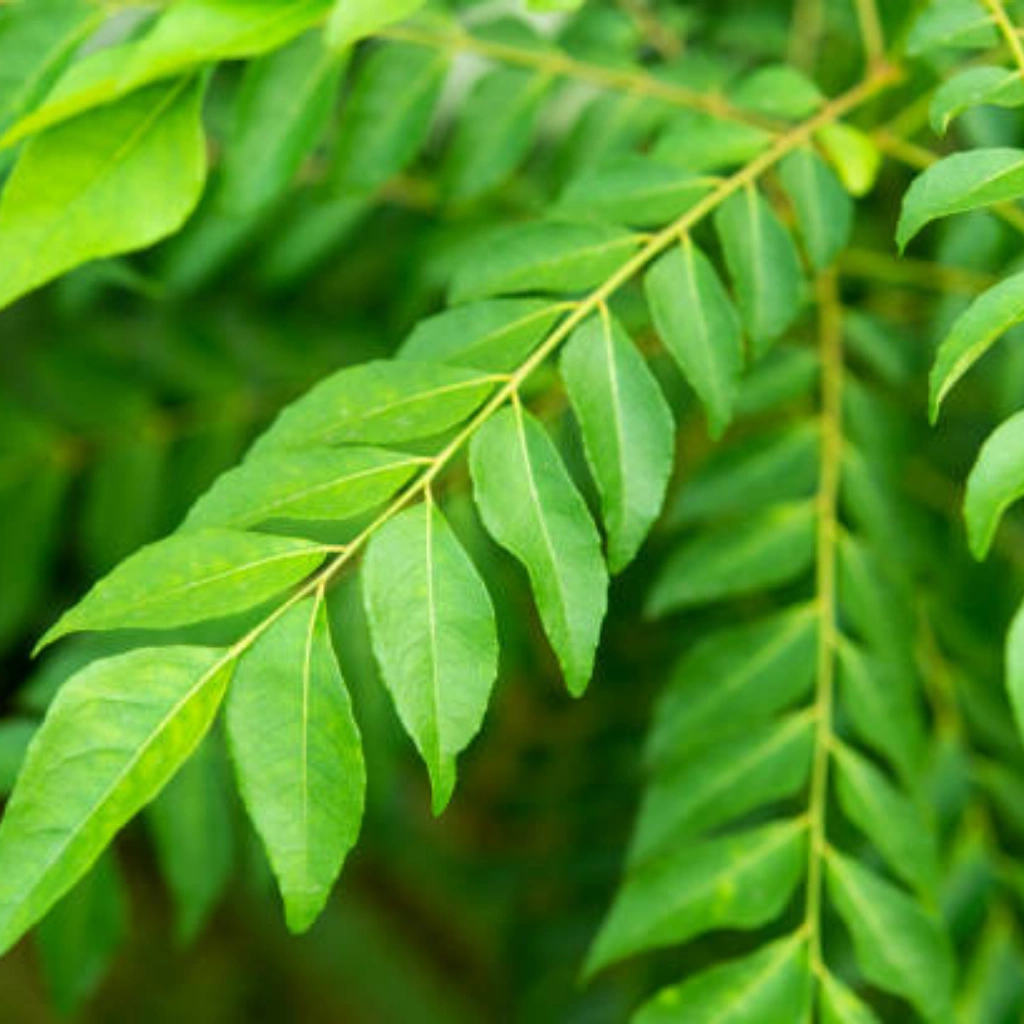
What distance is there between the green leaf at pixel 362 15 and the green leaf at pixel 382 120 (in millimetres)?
288

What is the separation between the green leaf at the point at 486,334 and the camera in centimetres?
76

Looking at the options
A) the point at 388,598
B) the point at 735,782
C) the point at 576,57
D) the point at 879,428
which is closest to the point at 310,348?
the point at 576,57

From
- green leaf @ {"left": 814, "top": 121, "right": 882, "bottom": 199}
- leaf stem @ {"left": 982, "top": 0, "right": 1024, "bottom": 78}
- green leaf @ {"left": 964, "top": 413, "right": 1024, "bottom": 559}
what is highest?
leaf stem @ {"left": 982, "top": 0, "right": 1024, "bottom": 78}

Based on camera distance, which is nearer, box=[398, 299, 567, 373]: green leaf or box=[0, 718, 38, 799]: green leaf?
box=[398, 299, 567, 373]: green leaf

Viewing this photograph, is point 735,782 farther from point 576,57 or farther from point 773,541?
point 576,57

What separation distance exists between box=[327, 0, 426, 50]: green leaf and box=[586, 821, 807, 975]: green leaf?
17.7 inches

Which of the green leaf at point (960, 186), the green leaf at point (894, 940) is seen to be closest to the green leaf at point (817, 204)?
the green leaf at point (960, 186)

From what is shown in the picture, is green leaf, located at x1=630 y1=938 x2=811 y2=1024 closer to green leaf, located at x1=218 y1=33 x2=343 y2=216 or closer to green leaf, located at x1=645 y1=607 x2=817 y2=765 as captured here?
green leaf, located at x1=645 y1=607 x2=817 y2=765

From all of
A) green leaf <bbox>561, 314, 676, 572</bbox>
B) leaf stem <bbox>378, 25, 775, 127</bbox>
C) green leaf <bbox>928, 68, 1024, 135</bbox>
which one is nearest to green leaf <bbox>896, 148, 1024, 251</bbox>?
green leaf <bbox>928, 68, 1024, 135</bbox>

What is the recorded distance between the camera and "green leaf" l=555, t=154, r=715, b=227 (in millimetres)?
830

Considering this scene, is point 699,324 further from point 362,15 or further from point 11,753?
point 11,753

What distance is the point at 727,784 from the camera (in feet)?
3.00

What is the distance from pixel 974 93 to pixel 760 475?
36 centimetres

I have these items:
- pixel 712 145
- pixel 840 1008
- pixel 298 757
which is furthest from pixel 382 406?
pixel 840 1008
